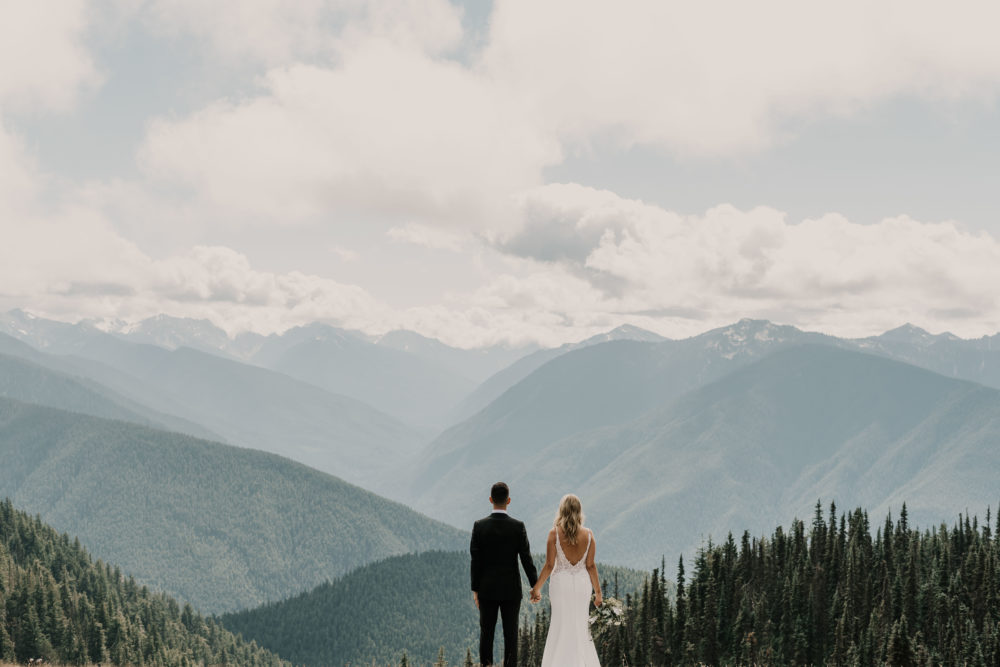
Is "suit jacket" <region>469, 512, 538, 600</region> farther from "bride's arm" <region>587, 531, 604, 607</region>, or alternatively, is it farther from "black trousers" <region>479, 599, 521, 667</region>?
"bride's arm" <region>587, 531, 604, 607</region>

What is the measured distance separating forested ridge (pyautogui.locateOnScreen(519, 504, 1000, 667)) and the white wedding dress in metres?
87.3

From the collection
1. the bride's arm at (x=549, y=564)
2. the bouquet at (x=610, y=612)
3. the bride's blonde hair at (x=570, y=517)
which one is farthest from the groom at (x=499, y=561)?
the bouquet at (x=610, y=612)

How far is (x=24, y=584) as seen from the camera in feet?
583

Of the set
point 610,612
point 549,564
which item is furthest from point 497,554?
point 610,612

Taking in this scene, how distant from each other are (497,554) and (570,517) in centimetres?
242

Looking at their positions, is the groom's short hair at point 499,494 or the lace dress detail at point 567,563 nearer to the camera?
the groom's short hair at point 499,494

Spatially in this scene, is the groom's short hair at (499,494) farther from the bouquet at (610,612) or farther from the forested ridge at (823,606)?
the forested ridge at (823,606)

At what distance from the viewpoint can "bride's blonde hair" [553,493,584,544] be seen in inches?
778

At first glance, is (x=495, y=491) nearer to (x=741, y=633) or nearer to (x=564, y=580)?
(x=564, y=580)

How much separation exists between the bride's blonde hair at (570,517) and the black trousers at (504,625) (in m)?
2.66

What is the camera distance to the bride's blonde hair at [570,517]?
19.8 metres

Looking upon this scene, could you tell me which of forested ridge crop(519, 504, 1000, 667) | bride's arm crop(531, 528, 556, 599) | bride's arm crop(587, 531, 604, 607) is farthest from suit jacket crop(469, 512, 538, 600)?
forested ridge crop(519, 504, 1000, 667)

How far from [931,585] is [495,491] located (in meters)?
139

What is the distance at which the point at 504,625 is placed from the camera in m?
21.4
